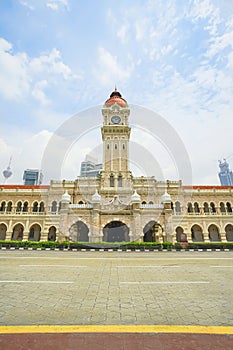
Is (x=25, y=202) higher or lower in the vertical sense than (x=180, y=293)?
higher

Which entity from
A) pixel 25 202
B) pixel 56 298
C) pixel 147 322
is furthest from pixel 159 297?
pixel 25 202

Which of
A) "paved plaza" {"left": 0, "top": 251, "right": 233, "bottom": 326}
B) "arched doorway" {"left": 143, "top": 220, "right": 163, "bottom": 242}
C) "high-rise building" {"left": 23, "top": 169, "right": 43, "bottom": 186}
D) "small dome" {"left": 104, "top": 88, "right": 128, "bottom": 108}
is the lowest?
"paved plaza" {"left": 0, "top": 251, "right": 233, "bottom": 326}

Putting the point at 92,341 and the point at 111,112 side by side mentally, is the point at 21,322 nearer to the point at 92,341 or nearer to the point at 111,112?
the point at 92,341

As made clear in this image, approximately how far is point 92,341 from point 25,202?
33.7m

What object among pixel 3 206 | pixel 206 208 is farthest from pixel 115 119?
pixel 3 206

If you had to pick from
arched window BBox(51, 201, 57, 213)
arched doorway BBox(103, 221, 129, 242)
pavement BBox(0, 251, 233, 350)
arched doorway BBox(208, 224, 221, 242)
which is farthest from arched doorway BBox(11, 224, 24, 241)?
arched doorway BBox(208, 224, 221, 242)

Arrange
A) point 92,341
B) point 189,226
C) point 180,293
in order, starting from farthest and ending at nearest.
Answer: point 189,226 < point 180,293 < point 92,341

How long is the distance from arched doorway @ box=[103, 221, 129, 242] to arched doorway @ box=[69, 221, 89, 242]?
3.53m

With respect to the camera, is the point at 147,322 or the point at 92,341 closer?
the point at 92,341

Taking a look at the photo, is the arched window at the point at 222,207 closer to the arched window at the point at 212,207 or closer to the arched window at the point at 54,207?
the arched window at the point at 212,207

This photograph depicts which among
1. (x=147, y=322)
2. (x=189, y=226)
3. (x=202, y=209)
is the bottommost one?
(x=147, y=322)

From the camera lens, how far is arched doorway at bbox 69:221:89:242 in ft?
83.7

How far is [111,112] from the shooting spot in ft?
124

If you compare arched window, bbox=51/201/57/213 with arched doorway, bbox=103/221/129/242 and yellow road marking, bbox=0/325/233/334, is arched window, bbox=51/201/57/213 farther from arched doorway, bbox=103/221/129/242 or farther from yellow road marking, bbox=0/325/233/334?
yellow road marking, bbox=0/325/233/334
